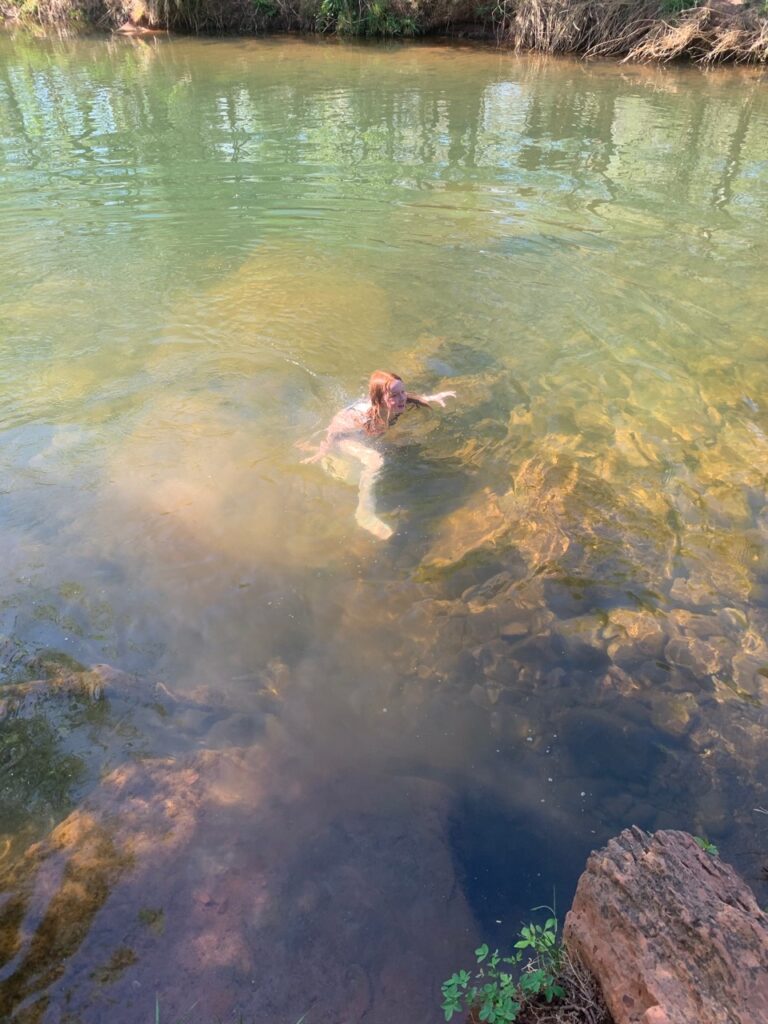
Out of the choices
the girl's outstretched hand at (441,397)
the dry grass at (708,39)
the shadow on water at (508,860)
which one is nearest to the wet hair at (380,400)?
the girl's outstretched hand at (441,397)

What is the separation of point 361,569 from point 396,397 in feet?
5.24

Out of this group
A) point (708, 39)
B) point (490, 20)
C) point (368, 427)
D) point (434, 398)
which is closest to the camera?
point (368, 427)

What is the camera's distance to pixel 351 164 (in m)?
13.8

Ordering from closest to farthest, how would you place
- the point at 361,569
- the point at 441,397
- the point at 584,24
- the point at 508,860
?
the point at 508,860, the point at 361,569, the point at 441,397, the point at 584,24

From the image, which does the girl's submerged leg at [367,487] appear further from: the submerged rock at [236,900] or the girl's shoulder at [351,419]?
the submerged rock at [236,900]

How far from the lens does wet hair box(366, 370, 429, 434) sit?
245 inches

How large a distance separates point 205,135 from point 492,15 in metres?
13.2

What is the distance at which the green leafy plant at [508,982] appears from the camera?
110 inches

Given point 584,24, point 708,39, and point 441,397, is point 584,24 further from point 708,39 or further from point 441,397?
point 441,397

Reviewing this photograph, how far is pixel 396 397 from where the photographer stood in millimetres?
6164

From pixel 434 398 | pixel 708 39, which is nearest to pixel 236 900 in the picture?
pixel 434 398

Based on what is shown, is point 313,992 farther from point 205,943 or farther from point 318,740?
point 318,740

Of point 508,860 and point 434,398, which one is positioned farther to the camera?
point 434,398

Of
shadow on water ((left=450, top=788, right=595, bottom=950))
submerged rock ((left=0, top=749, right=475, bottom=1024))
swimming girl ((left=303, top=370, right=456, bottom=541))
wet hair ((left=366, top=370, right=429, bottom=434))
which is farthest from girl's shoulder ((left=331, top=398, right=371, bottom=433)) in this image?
shadow on water ((left=450, top=788, right=595, bottom=950))
